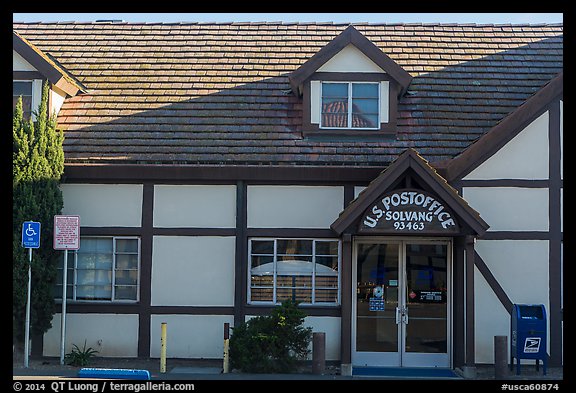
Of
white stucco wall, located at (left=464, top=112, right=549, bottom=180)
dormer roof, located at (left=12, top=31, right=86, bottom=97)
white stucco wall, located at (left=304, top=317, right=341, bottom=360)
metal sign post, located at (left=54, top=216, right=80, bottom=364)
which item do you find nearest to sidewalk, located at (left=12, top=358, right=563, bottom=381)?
white stucco wall, located at (left=304, top=317, right=341, bottom=360)

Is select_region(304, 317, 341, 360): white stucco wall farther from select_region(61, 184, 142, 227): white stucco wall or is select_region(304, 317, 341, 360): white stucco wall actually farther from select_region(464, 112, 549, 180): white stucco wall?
select_region(61, 184, 142, 227): white stucco wall

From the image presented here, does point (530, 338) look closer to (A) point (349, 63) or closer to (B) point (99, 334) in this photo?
(A) point (349, 63)

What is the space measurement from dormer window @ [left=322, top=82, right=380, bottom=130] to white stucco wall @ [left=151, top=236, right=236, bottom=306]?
3.26m

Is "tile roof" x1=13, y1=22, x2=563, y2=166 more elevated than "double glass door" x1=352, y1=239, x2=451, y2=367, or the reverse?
"tile roof" x1=13, y1=22, x2=563, y2=166

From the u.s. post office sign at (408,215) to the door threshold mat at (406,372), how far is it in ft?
8.40

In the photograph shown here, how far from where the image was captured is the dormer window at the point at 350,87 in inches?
601

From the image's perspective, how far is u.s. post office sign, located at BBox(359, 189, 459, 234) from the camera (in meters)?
13.4

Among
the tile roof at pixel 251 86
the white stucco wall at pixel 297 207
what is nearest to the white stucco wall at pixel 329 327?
the white stucco wall at pixel 297 207

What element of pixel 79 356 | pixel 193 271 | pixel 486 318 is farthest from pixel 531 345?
pixel 79 356

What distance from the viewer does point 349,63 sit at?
15.4 metres

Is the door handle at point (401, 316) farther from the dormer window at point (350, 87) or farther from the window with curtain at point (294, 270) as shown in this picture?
the dormer window at point (350, 87)

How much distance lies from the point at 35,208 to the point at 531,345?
9.24m

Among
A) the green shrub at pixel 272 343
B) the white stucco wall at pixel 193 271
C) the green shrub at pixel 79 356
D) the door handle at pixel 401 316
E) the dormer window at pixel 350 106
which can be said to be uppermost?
the dormer window at pixel 350 106

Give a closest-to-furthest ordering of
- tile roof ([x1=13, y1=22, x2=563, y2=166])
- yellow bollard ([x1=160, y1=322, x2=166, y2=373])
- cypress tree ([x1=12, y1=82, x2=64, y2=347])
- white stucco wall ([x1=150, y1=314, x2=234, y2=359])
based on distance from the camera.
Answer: yellow bollard ([x1=160, y1=322, x2=166, y2=373]) < cypress tree ([x1=12, y1=82, x2=64, y2=347]) < white stucco wall ([x1=150, y1=314, x2=234, y2=359]) < tile roof ([x1=13, y1=22, x2=563, y2=166])
